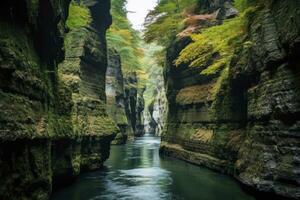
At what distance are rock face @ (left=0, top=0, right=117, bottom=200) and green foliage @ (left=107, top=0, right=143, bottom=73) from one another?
15129 millimetres

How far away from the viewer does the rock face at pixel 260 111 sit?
33.6 feet

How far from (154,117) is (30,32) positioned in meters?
71.7

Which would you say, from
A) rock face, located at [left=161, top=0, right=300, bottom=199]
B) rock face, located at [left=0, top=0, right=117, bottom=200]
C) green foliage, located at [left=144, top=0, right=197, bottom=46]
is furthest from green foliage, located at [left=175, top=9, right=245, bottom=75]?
rock face, located at [left=0, top=0, right=117, bottom=200]

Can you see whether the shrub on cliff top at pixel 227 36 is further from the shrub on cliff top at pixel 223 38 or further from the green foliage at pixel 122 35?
the green foliage at pixel 122 35

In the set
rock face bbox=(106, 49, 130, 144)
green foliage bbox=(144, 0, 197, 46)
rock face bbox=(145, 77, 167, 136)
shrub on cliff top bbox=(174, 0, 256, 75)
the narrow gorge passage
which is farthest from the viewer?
rock face bbox=(145, 77, 167, 136)

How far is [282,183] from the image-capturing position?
33.7ft

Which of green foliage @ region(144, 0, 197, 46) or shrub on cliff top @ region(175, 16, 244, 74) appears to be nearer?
shrub on cliff top @ region(175, 16, 244, 74)

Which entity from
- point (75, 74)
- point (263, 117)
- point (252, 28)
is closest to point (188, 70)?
point (75, 74)

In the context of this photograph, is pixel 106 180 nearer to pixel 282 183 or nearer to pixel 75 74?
pixel 75 74

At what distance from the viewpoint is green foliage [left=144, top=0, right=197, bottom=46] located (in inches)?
961

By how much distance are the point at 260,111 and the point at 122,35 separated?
25.1 metres

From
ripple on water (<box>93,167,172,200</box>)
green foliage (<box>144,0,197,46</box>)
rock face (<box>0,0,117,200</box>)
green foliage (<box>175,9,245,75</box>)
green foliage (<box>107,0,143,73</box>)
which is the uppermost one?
green foliage (<box>107,0,143,73</box>)

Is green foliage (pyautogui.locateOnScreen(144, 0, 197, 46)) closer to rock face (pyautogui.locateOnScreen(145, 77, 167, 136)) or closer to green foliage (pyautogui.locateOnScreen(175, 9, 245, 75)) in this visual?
green foliage (pyautogui.locateOnScreen(175, 9, 245, 75))

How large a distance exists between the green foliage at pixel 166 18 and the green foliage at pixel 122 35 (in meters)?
8.10
